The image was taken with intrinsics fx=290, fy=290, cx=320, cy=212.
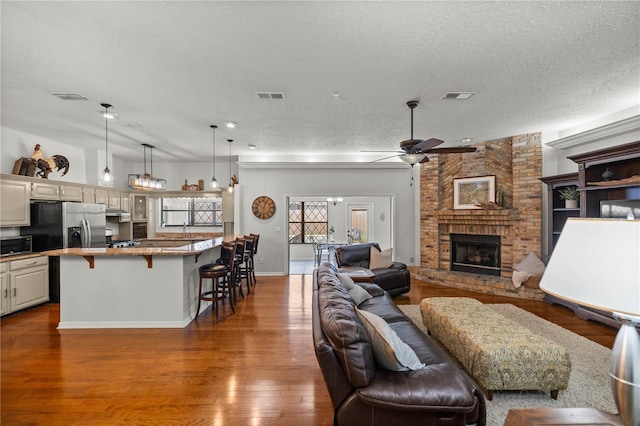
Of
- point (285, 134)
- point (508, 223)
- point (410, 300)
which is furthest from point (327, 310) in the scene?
point (508, 223)

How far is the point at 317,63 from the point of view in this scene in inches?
106

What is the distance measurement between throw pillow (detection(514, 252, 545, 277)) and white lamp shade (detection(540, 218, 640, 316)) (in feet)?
15.6

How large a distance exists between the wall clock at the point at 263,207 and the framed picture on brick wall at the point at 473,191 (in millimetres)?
4038

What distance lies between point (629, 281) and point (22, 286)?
20.7 feet

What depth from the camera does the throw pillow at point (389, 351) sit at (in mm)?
1781

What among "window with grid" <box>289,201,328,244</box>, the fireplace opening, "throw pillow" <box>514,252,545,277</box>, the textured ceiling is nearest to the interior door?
"window with grid" <box>289,201,328,244</box>

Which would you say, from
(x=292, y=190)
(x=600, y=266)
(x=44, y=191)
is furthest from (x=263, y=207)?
(x=600, y=266)

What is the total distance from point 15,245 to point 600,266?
638cm

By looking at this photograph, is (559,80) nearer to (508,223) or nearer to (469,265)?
(508,223)

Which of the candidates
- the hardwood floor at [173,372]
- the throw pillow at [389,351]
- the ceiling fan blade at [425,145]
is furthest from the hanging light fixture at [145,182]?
the throw pillow at [389,351]

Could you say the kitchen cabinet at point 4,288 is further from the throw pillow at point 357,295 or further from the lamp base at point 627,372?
the lamp base at point 627,372

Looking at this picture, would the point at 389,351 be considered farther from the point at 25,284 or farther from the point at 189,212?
the point at 189,212

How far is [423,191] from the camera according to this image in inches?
258

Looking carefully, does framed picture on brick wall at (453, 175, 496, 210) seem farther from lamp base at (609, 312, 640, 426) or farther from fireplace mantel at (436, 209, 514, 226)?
lamp base at (609, 312, 640, 426)
